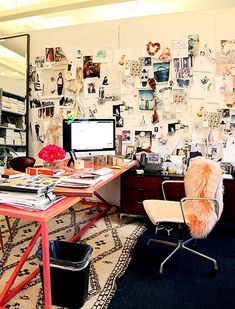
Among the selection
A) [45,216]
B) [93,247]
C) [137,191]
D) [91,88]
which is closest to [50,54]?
[91,88]

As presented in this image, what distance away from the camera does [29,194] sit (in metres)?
1.40

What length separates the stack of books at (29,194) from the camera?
1.33 meters

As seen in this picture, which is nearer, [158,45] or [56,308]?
[56,308]

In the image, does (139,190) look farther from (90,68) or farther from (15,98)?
(15,98)

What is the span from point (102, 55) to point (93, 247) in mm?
2203

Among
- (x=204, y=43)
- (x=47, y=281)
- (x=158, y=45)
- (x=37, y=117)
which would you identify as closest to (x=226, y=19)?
(x=204, y=43)

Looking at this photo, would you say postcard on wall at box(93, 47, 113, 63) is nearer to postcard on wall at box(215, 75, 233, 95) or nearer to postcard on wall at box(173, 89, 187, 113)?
postcard on wall at box(173, 89, 187, 113)

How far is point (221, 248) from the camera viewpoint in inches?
93.3

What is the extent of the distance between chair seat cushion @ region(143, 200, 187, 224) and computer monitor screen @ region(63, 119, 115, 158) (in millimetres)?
926

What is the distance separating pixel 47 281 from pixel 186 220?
3.45ft

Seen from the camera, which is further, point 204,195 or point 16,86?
point 16,86

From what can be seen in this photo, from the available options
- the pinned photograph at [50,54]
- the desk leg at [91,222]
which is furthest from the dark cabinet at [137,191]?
the pinned photograph at [50,54]

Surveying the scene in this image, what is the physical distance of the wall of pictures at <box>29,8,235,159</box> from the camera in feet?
9.53

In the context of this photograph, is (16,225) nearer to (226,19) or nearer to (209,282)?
(209,282)
